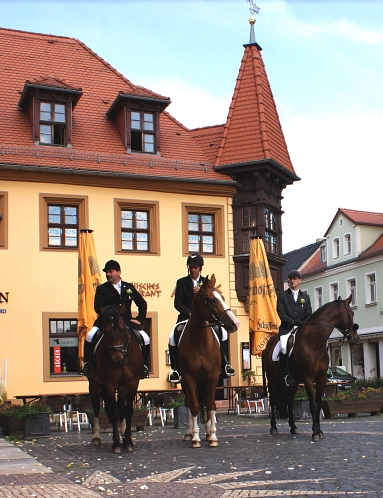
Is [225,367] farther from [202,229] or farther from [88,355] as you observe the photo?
[202,229]

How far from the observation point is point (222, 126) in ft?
102

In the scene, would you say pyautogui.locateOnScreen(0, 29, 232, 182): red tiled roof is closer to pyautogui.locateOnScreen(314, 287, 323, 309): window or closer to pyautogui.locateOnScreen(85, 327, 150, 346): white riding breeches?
pyautogui.locateOnScreen(85, 327, 150, 346): white riding breeches

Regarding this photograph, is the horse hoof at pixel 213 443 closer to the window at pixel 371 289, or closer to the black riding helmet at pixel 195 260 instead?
the black riding helmet at pixel 195 260

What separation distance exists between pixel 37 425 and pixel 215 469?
23.2 feet

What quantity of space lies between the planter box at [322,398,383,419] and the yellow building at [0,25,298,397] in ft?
27.6

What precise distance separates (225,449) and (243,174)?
1838 centimetres

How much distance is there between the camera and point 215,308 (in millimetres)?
11570

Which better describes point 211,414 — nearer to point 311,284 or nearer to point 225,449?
point 225,449

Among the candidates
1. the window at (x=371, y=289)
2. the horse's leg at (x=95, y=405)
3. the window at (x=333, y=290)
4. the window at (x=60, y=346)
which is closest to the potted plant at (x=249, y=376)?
the window at (x=60, y=346)

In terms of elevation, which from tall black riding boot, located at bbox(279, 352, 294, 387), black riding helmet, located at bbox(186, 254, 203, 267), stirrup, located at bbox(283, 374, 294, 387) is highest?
black riding helmet, located at bbox(186, 254, 203, 267)

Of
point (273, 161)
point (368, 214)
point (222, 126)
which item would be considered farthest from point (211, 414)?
point (368, 214)

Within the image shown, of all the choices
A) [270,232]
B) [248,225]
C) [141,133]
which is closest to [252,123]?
[248,225]

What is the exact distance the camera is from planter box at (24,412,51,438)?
15.6 m

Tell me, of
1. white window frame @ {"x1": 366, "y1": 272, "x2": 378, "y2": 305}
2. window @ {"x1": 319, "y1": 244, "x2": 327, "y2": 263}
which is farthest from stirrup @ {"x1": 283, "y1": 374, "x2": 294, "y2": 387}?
window @ {"x1": 319, "y1": 244, "x2": 327, "y2": 263}
